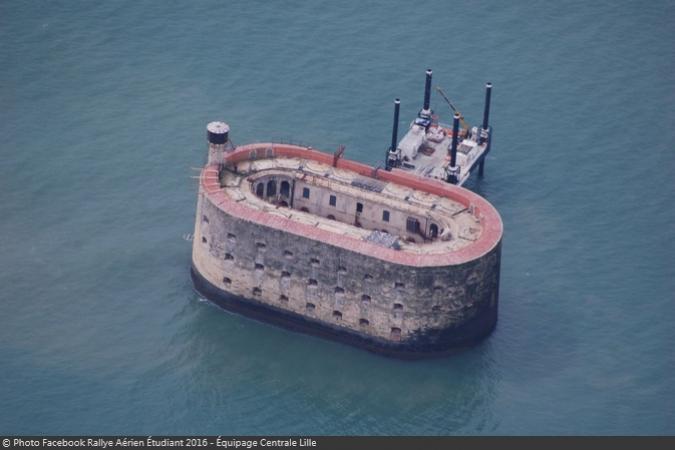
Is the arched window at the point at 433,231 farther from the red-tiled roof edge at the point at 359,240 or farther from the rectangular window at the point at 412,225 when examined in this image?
the red-tiled roof edge at the point at 359,240

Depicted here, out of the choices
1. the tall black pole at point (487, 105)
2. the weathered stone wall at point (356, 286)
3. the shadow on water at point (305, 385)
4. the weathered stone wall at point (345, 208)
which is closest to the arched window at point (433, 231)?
the weathered stone wall at point (345, 208)

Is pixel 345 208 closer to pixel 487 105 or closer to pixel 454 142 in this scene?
pixel 454 142

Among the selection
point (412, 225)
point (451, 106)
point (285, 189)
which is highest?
point (451, 106)

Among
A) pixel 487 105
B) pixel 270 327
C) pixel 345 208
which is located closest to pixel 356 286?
pixel 270 327

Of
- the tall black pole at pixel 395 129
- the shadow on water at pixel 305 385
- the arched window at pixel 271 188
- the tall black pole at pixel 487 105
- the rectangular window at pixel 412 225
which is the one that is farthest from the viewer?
the tall black pole at pixel 487 105

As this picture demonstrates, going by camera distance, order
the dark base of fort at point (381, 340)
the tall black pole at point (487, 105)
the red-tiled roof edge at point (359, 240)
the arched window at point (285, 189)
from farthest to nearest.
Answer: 1. the tall black pole at point (487, 105)
2. the arched window at point (285, 189)
3. the dark base of fort at point (381, 340)
4. the red-tiled roof edge at point (359, 240)

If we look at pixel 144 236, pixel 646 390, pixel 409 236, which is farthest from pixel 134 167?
pixel 646 390
